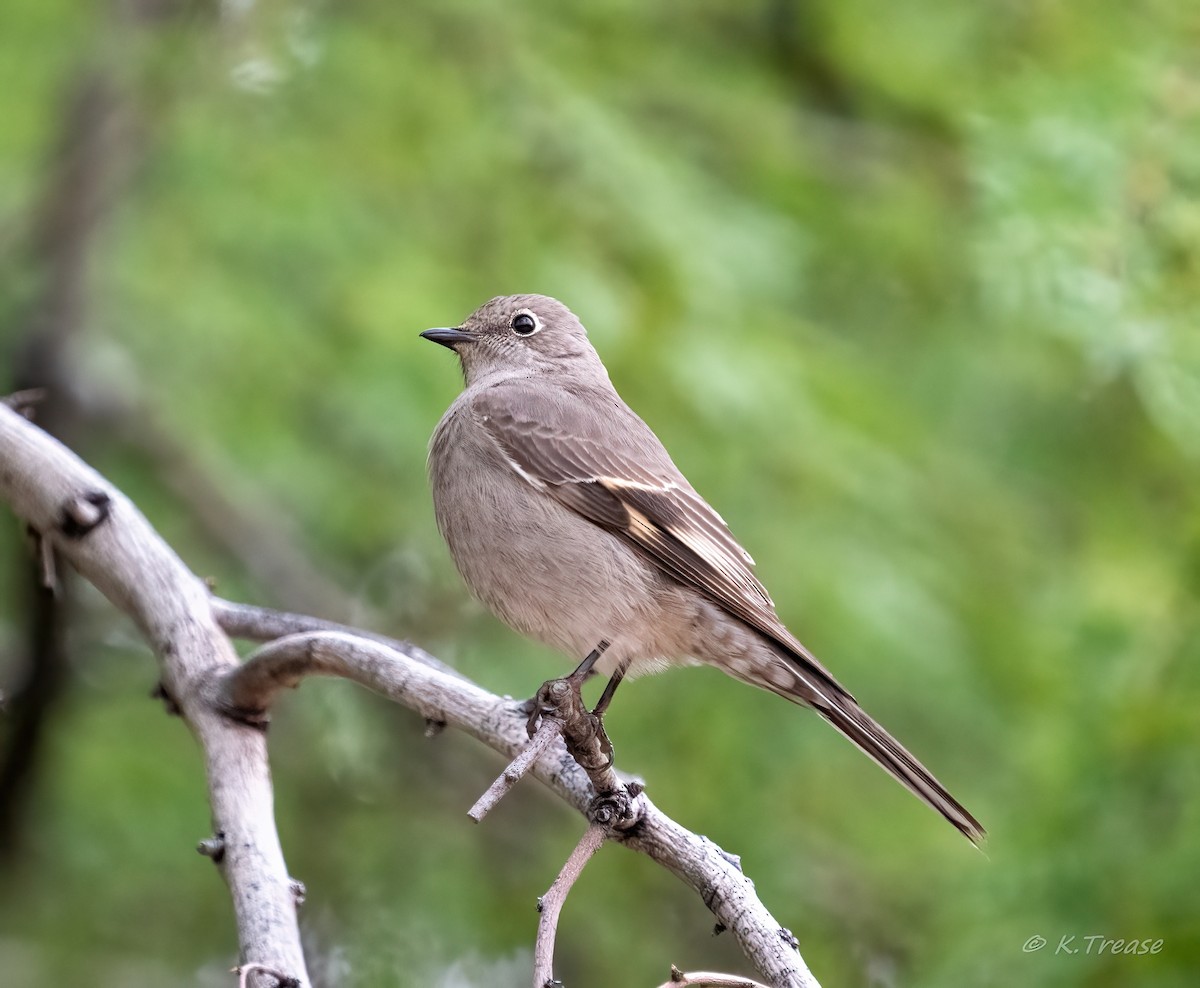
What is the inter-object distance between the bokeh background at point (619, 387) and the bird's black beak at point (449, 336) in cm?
36

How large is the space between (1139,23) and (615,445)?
3760 mm

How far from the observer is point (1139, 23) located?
7133 millimetres

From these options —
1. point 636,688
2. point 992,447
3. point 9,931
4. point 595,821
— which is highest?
point 992,447

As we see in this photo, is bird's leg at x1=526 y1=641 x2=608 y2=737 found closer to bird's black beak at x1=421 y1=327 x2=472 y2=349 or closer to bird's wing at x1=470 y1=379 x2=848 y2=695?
bird's wing at x1=470 y1=379 x2=848 y2=695

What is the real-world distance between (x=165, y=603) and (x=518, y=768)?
4.62 ft

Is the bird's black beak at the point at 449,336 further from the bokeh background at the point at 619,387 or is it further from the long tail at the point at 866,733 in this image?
the long tail at the point at 866,733

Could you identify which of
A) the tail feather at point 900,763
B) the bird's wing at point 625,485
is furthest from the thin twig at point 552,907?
the bird's wing at point 625,485

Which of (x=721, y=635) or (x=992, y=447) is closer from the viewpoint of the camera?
(x=721, y=635)

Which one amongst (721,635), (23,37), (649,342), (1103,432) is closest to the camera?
(721,635)

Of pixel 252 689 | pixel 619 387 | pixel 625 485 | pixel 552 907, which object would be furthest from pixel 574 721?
pixel 619 387

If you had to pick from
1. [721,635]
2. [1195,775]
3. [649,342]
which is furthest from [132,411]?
[1195,775]

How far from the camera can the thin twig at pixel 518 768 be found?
9.73 feet

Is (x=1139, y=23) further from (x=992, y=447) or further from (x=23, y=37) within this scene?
(x=23, y=37)

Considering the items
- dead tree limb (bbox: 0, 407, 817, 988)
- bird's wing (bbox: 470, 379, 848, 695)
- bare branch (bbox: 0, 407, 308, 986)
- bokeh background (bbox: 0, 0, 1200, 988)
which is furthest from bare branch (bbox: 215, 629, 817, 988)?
bokeh background (bbox: 0, 0, 1200, 988)
